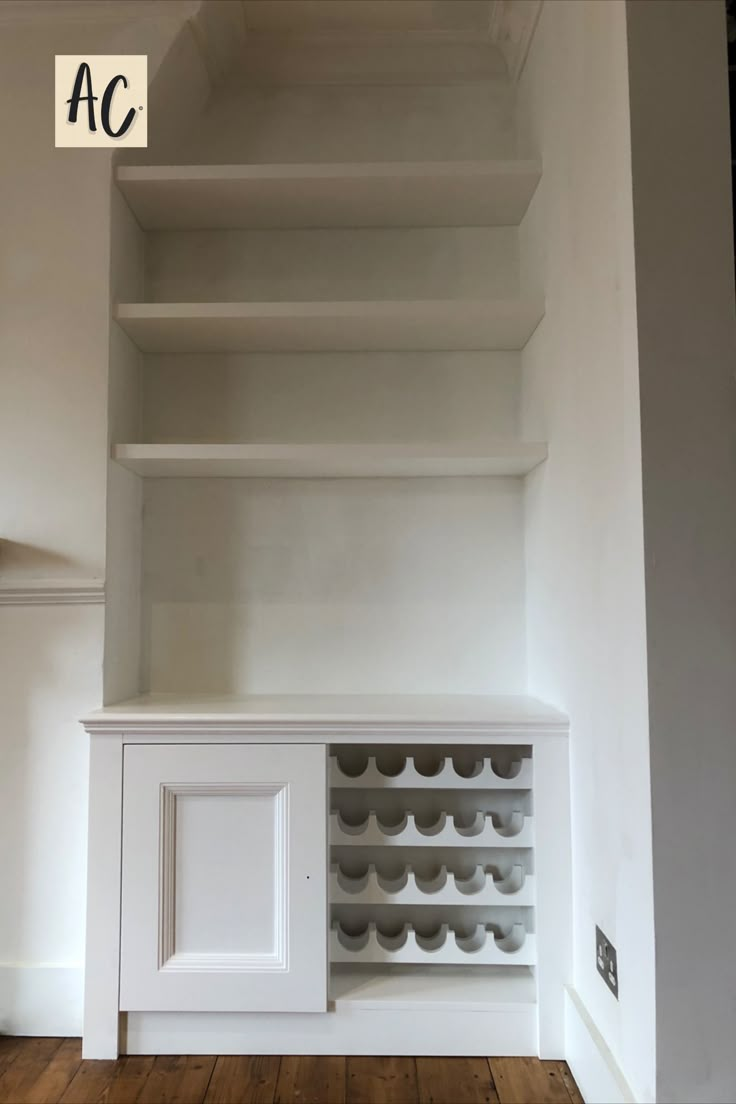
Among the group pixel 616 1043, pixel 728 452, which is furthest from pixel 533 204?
pixel 616 1043

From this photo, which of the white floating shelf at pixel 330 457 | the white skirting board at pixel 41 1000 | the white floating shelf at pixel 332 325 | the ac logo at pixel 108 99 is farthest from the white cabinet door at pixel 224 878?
the ac logo at pixel 108 99

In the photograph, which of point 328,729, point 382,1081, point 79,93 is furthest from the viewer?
point 79,93

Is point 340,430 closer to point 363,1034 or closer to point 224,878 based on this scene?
point 224,878

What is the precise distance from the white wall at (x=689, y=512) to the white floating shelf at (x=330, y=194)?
2.19ft

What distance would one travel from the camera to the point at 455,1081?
56.6 inches

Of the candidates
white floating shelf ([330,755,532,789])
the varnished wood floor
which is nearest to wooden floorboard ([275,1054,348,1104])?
the varnished wood floor

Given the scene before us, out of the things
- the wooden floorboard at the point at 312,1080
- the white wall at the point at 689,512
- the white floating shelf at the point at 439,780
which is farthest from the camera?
the white floating shelf at the point at 439,780

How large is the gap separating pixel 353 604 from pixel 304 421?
1.71 ft

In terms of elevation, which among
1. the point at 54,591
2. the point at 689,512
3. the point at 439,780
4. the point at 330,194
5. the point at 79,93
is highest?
the point at 79,93

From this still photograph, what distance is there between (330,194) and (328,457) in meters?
0.70

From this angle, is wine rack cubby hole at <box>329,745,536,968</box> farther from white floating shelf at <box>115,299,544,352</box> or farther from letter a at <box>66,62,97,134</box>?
letter a at <box>66,62,97,134</box>

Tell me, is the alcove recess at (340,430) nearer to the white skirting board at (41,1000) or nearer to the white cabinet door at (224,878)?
the white cabinet door at (224,878)

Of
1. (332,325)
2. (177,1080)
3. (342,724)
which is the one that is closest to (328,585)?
(342,724)

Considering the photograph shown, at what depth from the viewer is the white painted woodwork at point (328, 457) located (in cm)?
169
